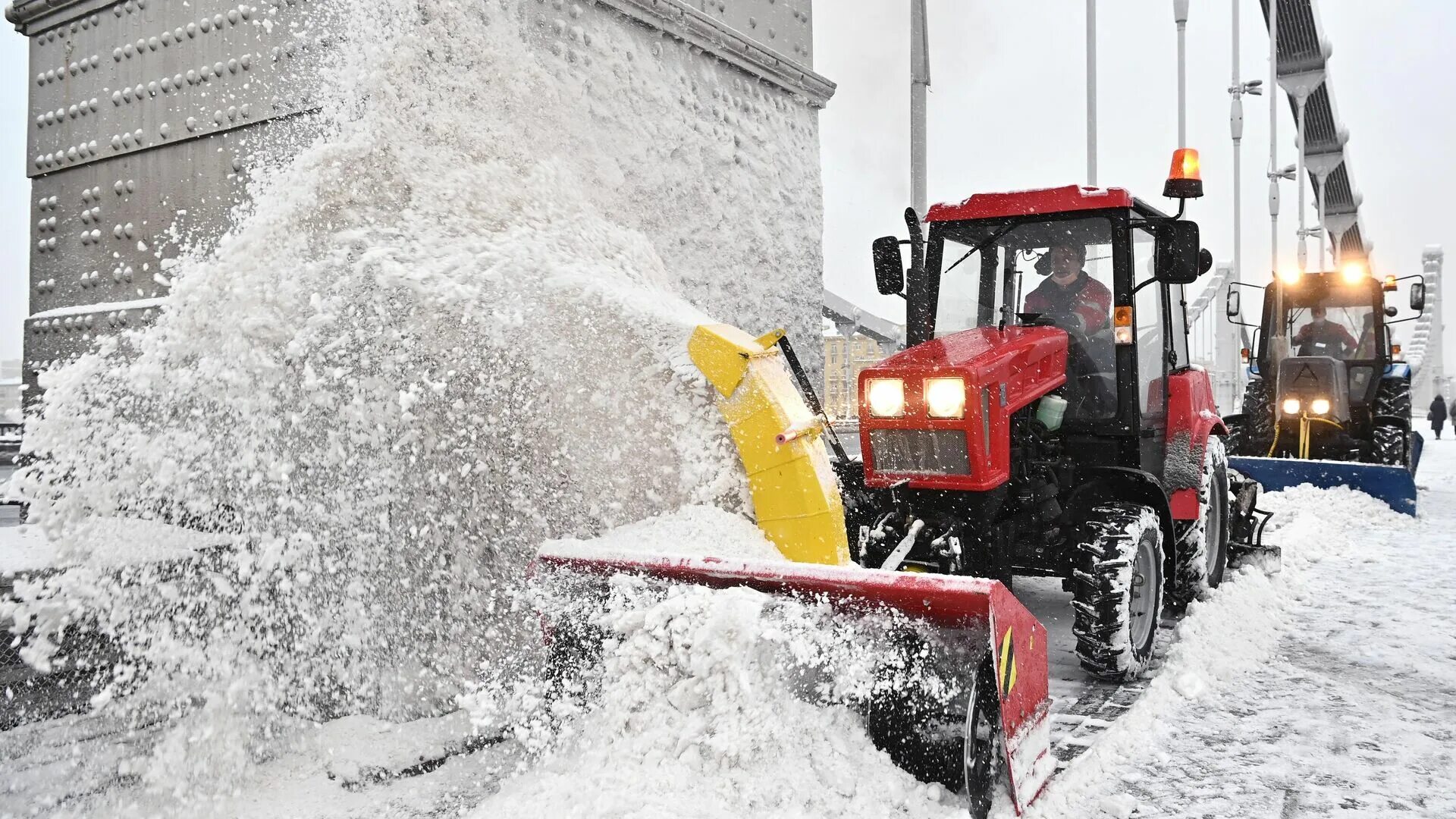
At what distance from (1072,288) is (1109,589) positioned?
57.5 inches

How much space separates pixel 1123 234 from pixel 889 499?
5.40ft

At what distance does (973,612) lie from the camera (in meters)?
2.82

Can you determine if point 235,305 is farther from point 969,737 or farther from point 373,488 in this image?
point 969,737

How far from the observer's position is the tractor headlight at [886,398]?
4160 mm

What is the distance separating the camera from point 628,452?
360cm

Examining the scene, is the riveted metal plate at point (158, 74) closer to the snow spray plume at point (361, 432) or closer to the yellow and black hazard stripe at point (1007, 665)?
the snow spray plume at point (361, 432)

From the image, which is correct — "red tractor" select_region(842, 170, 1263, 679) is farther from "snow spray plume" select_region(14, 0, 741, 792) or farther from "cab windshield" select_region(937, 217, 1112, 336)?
"snow spray plume" select_region(14, 0, 741, 792)

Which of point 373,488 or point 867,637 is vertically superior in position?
point 373,488

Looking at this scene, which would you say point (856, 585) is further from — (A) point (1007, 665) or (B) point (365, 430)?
(B) point (365, 430)

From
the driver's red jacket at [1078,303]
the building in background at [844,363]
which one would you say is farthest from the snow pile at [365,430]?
the building in background at [844,363]

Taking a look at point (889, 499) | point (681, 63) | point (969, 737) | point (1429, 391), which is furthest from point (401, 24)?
point (1429, 391)

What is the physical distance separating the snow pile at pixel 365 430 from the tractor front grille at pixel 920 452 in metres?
0.98

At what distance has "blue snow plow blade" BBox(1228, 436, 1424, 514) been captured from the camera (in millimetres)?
9500

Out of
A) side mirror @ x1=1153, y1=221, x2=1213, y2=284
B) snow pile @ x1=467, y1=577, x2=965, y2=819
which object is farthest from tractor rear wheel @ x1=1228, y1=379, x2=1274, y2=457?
snow pile @ x1=467, y1=577, x2=965, y2=819
